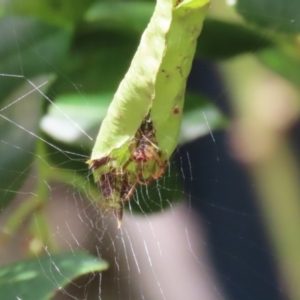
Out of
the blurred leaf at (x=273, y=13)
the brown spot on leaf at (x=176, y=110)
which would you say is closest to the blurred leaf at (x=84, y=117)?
the blurred leaf at (x=273, y=13)

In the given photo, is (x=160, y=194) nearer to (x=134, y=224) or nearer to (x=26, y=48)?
(x=134, y=224)

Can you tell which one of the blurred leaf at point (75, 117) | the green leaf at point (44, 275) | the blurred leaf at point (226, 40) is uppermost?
the blurred leaf at point (226, 40)

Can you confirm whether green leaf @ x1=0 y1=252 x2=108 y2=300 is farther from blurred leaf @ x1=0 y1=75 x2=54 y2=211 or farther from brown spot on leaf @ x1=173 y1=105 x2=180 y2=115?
brown spot on leaf @ x1=173 y1=105 x2=180 y2=115

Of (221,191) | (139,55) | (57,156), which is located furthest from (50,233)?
(139,55)

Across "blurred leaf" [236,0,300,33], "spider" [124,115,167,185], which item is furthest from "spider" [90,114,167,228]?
"blurred leaf" [236,0,300,33]

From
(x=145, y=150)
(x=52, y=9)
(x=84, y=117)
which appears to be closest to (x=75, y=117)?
(x=84, y=117)

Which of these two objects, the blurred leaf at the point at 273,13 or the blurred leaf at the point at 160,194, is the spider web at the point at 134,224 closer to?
the blurred leaf at the point at 160,194

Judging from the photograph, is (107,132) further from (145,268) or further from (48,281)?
(145,268)
